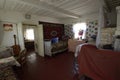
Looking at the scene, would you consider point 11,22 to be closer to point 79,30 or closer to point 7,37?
point 7,37

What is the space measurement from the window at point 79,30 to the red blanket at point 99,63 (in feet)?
11.0

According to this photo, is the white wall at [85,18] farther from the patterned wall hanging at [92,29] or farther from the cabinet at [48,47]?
the cabinet at [48,47]

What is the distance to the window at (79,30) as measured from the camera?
200 inches

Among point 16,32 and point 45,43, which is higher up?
point 16,32

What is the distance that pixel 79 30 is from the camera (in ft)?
17.3

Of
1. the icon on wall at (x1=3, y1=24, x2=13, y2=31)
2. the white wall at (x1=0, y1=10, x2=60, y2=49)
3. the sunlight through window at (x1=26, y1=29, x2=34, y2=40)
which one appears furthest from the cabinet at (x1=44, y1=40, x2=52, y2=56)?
the sunlight through window at (x1=26, y1=29, x2=34, y2=40)

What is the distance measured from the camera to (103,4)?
9.96 ft

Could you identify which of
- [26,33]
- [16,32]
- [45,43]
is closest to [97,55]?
[45,43]

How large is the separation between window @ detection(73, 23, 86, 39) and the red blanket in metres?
3.37

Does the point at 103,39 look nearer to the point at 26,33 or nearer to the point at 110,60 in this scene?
the point at 110,60

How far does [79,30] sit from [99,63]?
3.91 meters

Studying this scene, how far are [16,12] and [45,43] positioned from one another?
215cm

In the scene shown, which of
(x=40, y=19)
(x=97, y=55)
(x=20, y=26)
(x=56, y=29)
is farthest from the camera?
(x=56, y=29)

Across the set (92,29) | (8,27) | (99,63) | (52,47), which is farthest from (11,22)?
(92,29)
